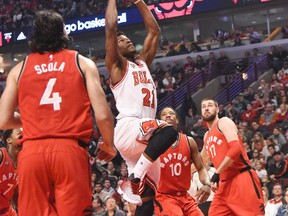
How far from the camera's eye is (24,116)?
14.4 feet

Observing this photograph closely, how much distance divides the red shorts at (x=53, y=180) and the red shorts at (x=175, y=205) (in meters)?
2.96

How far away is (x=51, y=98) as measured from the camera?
4.32 metres

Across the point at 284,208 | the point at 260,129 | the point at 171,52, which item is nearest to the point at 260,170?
the point at 284,208

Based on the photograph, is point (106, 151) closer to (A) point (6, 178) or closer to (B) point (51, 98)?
(B) point (51, 98)

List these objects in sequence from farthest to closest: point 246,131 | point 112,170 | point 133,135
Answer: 1. point 112,170
2. point 246,131
3. point 133,135

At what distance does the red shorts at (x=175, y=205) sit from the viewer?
280 inches

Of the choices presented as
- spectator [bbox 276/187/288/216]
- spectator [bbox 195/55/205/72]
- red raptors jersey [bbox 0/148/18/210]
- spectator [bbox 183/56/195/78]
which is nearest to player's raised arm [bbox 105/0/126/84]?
red raptors jersey [bbox 0/148/18/210]

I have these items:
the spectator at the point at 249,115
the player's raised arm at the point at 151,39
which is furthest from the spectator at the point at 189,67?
the player's raised arm at the point at 151,39

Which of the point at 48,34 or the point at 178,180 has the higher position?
the point at 48,34

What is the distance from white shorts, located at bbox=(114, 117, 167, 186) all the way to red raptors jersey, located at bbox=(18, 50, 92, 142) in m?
1.58

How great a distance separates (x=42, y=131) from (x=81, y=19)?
23.7 metres

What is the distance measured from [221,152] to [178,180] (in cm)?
67

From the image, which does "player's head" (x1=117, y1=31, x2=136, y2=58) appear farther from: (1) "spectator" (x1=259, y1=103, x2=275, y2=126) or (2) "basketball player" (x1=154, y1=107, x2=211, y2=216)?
(1) "spectator" (x1=259, y1=103, x2=275, y2=126)

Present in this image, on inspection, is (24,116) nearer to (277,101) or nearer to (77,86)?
(77,86)
